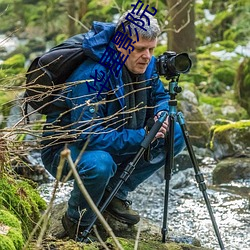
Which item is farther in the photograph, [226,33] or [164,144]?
[226,33]

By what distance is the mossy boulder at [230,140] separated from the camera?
688 cm

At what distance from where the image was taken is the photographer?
324 centimetres

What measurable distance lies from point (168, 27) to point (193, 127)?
317 centimetres

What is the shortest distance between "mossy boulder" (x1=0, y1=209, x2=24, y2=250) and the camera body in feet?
3.96

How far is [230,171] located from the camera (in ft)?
20.5

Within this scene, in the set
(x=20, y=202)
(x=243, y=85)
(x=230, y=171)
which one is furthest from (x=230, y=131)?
(x=20, y=202)

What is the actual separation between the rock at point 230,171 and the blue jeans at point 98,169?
2.60m

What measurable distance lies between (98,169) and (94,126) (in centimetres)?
23

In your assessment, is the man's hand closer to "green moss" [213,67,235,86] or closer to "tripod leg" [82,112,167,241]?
"tripod leg" [82,112,167,241]

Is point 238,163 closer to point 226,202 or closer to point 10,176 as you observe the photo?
point 226,202

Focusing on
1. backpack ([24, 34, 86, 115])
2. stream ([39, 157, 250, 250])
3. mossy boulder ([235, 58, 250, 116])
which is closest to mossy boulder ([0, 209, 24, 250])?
backpack ([24, 34, 86, 115])

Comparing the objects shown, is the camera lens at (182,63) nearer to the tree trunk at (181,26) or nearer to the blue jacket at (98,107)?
the blue jacket at (98,107)

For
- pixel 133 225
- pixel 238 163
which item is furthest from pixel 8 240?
pixel 238 163

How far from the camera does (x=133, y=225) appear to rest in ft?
12.6
